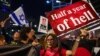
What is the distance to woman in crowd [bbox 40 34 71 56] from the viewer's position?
6.82 metres

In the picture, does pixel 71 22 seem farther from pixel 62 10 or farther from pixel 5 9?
pixel 5 9

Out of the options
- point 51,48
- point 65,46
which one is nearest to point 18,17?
point 65,46

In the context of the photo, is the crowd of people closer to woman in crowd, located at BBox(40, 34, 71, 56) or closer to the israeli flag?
woman in crowd, located at BBox(40, 34, 71, 56)

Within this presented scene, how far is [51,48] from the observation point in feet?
22.6

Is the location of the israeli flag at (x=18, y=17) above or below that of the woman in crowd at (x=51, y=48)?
below

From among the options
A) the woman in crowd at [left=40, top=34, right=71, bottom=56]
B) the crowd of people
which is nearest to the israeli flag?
the crowd of people

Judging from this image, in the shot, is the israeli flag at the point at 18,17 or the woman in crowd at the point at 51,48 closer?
the woman in crowd at the point at 51,48

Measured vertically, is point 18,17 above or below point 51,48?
below

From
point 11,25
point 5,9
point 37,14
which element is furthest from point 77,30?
point 37,14

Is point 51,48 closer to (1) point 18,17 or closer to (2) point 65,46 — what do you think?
(2) point 65,46

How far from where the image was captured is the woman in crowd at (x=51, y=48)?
22.4ft

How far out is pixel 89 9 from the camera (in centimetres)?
838

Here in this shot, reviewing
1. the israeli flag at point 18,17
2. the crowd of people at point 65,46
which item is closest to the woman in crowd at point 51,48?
the crowd of people at point 65,46

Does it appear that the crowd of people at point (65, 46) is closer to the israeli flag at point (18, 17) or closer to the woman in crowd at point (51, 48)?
the woman in crowd at point (51, 48)
